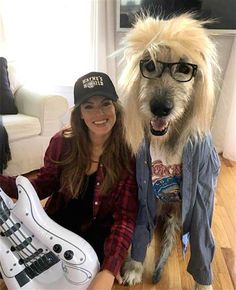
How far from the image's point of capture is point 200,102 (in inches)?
34.4

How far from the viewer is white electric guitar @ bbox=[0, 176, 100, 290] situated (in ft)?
2.91

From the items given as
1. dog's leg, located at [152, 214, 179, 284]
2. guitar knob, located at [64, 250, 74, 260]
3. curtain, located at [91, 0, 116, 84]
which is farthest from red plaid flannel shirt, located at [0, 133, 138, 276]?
curtain, located at [91, 0, 116, 84]

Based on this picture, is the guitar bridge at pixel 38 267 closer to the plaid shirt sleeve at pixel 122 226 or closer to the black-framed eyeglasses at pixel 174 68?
the plaid shirt sleeve at pixel 122 226

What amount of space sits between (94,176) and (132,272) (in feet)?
1.45

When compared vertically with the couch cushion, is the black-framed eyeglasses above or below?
above

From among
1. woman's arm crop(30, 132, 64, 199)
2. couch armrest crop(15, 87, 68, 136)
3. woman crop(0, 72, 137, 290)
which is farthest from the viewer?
couch armrest crop(15, 87, 68, 136)

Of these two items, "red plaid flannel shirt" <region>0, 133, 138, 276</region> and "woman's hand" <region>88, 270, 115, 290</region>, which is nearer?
"woman's hand" <region>88, 270, 115, 290</region>

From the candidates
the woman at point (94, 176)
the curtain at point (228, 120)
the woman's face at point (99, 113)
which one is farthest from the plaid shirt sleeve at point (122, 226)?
the curtain at point (228, 120)

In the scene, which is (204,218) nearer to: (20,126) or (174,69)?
(174,69)

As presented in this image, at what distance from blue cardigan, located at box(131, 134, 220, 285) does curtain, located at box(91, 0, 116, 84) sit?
1614 mm

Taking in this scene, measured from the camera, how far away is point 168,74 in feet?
2.74

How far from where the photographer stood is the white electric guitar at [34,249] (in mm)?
887

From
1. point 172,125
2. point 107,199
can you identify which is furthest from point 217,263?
point 172,125

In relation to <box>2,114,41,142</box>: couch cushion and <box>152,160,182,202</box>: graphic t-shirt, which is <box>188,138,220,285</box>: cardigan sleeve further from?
<box>2,114,41,142</box>: couch cushion
